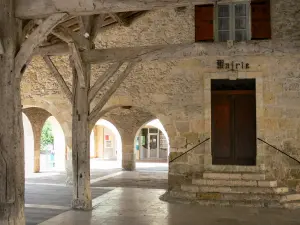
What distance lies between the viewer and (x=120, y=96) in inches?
328

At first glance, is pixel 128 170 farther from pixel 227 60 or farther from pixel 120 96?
pixel 227 60

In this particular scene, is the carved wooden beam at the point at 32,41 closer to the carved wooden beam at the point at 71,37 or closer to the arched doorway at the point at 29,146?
the carved wooden beam at the point at 71,37

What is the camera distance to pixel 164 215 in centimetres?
538

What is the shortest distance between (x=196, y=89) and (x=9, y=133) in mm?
4829

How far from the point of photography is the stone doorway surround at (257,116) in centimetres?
736

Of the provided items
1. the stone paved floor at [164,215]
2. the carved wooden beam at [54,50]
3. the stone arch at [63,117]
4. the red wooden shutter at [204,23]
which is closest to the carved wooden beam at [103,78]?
the carved wooden beam at [54,50]

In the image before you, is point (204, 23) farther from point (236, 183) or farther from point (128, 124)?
point (128, 124)

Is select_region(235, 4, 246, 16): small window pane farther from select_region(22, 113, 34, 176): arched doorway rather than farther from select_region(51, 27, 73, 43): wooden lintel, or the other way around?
select_region(22, 113, 34, 176): arched doorway

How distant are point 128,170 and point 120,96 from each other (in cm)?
442

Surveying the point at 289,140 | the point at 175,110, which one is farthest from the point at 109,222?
the point at 289,140

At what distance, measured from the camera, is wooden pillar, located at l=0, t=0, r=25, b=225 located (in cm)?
361

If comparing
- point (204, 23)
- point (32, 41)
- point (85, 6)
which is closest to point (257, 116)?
point (204, 23)

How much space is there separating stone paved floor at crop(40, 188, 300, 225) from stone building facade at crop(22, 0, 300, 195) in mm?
1599

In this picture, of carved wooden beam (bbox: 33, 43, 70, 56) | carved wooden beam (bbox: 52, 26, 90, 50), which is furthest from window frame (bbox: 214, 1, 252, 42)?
carved wooden beam (bbox: 33, 43, 70, 56)
